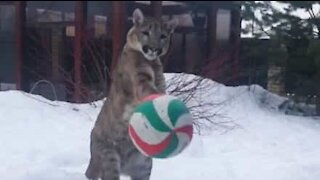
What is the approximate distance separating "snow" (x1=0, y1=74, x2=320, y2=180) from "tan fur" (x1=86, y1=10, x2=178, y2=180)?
2.10ft

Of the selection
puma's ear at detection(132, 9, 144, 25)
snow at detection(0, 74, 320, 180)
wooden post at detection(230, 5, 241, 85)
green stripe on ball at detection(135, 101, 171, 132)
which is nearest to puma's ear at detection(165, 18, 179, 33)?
puma's ear at detection(132, 9, 144, 25)

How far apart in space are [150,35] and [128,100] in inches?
18.8

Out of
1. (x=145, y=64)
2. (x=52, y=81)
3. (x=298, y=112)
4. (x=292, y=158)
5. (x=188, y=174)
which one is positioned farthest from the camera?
(x=52, y=81)

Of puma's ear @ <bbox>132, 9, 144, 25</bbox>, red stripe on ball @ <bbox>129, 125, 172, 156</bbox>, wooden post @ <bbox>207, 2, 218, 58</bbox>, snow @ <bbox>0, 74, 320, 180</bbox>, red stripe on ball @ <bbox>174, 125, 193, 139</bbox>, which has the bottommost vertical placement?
snow @ <bbox>0, 74, 320, 180</bbox>

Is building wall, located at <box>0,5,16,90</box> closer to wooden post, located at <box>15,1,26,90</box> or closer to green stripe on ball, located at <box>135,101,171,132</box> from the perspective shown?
wooden post, located at <box>15,1,26,90</box>

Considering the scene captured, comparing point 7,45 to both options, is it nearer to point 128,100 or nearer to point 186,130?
point 128,100

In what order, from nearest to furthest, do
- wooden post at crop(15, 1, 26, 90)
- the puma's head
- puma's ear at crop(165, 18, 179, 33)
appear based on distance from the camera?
the puma's head → puma's ear at crop(165, 18, 179, 33) → wooden post at crop(15, 1, 26, 90)

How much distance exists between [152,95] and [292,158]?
9.74 feet

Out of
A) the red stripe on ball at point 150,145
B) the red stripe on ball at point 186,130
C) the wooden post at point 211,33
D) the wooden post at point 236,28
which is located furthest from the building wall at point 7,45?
the red stripe on ball at point 186,130

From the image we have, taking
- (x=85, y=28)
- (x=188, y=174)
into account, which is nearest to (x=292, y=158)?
(x=188, y=174)

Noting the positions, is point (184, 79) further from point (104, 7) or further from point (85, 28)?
point (104, 7)

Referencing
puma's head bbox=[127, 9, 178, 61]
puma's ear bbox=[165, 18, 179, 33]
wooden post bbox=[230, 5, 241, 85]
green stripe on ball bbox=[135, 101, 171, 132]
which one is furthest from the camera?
puma's ear bbox=[165, 18, 179, 33]

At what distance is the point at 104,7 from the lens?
3.80 meters

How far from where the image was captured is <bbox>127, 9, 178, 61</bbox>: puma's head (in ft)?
11.7
